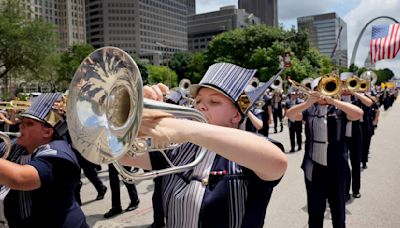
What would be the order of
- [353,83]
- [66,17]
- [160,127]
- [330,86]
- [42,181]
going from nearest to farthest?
[160,127]
[42,181]
[330,86]
[353,83]
[66,17]

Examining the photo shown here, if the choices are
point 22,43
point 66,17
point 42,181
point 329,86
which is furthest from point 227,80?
point 66,17

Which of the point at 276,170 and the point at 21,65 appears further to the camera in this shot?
the point at 21,65

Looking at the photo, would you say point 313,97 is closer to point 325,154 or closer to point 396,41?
point 325,154

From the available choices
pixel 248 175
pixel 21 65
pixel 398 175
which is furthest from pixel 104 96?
pixel 21 65

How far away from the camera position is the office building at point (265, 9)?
569 ft

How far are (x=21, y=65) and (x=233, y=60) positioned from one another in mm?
22144

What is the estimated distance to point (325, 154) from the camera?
489 cm

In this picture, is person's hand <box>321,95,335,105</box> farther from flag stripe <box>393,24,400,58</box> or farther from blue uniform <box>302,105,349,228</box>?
flag stripe <box>393,24,400,58</box>

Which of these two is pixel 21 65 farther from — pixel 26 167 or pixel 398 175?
pixel 26 167

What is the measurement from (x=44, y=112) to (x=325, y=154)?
318 cm

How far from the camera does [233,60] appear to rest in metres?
47.6

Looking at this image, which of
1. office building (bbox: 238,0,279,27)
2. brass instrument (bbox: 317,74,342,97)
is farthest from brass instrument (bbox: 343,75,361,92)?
office building (bbox: 238,0,279,27)

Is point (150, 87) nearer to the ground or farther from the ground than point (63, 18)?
nearer to the ground

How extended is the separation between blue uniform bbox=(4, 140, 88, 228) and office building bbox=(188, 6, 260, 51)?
Answer: 409ft
